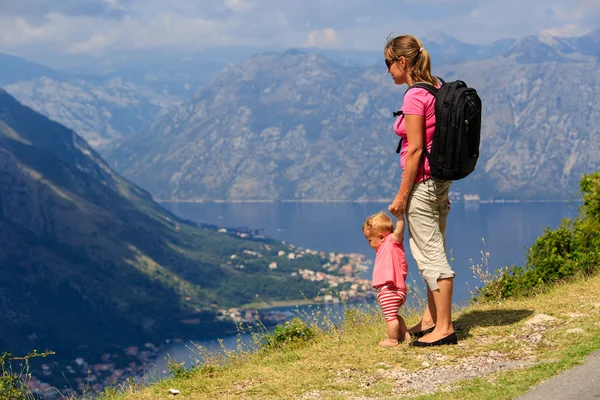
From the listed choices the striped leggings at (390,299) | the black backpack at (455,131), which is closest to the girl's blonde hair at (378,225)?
the striped leggings at (390,299)

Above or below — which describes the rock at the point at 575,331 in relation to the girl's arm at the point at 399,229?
below

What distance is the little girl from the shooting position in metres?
7.63

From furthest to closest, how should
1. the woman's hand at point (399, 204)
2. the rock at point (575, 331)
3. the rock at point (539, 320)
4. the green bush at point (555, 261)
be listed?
the green bush at point (555, 261) → the rock at point (539, 320) → the rock at point (575, 331) → the woman's hand at point (399, 204)

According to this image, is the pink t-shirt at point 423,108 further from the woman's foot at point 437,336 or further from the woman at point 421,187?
the woman's foot at point 437,336

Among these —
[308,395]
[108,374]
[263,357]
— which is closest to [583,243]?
[263,357]

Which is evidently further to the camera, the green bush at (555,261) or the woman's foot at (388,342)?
the green bush at (555,261)

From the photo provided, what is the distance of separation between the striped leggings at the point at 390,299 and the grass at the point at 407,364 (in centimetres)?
41

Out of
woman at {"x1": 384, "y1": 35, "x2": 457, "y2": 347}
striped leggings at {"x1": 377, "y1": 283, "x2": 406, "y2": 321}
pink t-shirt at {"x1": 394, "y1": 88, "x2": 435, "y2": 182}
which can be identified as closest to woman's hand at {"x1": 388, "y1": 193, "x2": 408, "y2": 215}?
woman at {"x1": 384, "y1": 35, "x2": 457, "y2": 347}

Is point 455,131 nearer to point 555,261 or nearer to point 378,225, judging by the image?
point 378,225

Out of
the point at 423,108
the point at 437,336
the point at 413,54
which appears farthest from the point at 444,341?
the point at 413,54

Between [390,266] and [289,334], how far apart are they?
5.34ft

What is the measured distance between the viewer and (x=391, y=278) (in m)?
7.62

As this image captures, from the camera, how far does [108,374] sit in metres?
140

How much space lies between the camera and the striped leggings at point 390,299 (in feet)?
25.0
